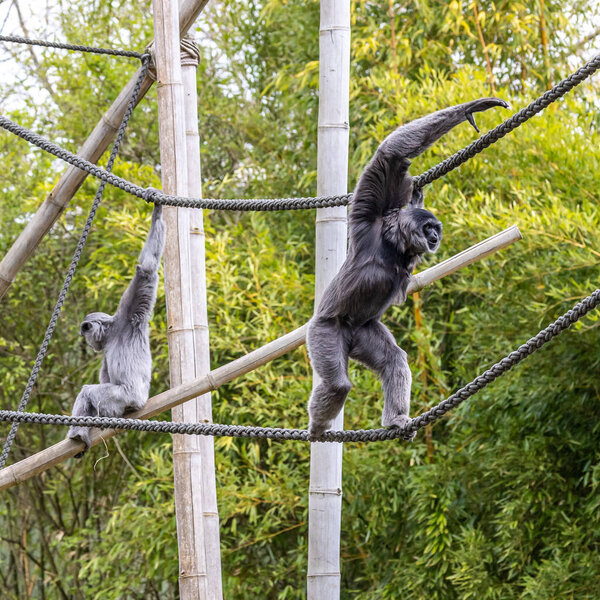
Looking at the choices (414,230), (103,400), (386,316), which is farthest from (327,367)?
(386,316)

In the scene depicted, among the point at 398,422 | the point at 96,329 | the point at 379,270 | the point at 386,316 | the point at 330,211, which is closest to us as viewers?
the point at 379,270

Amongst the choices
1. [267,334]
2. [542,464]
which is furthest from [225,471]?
[542,464]

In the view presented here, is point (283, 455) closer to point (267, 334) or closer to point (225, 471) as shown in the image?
point (225, 471)

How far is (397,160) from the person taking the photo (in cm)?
263

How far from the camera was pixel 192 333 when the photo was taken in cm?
377

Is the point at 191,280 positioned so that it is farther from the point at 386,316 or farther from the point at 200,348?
the point at 386,316

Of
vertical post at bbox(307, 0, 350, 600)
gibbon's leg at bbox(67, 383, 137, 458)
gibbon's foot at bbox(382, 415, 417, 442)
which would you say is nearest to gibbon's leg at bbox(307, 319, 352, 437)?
gibbon's foot at bbox(382, 415, 417, 442)

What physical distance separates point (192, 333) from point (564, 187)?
10.4ft

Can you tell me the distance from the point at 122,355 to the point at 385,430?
2.08 meters

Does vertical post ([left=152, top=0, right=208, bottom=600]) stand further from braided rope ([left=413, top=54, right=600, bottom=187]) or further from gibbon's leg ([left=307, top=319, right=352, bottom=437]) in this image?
braided rope ([left=413, top=54, right=600, bottom=187])

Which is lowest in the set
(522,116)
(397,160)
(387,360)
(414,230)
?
(387,360)

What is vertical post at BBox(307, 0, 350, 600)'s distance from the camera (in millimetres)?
3676

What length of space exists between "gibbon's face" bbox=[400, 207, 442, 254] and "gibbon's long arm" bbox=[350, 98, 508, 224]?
0.12 meters

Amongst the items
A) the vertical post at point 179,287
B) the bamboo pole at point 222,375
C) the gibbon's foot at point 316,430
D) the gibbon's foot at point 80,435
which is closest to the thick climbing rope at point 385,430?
the gibbon's foot at point 316,430
